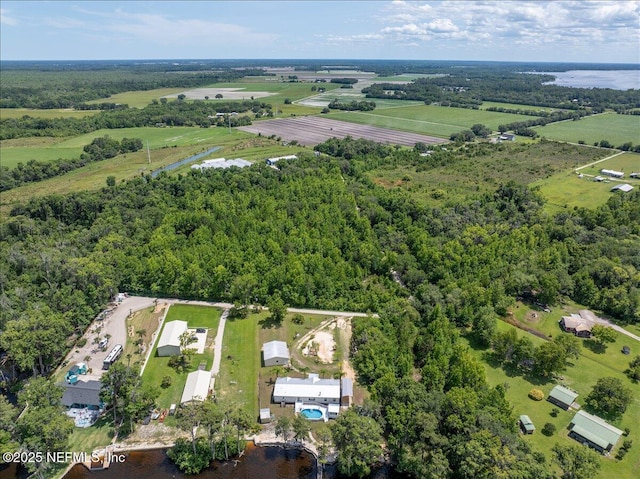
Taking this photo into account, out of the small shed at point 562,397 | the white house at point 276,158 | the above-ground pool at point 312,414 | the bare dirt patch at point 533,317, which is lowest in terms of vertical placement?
the above-ground pool at point 312,414

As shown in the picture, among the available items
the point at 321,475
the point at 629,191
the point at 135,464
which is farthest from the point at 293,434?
the point at 629,191

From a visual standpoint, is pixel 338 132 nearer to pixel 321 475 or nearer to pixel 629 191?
pixel 629 191

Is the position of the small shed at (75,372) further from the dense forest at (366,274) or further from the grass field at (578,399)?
the grass field at (578,399)

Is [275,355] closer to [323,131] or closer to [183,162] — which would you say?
[183,162]

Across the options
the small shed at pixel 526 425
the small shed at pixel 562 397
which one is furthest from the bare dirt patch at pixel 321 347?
the small shed at pixel 562 397

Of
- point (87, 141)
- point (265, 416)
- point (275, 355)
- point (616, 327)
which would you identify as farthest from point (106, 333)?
point (87, 141)
